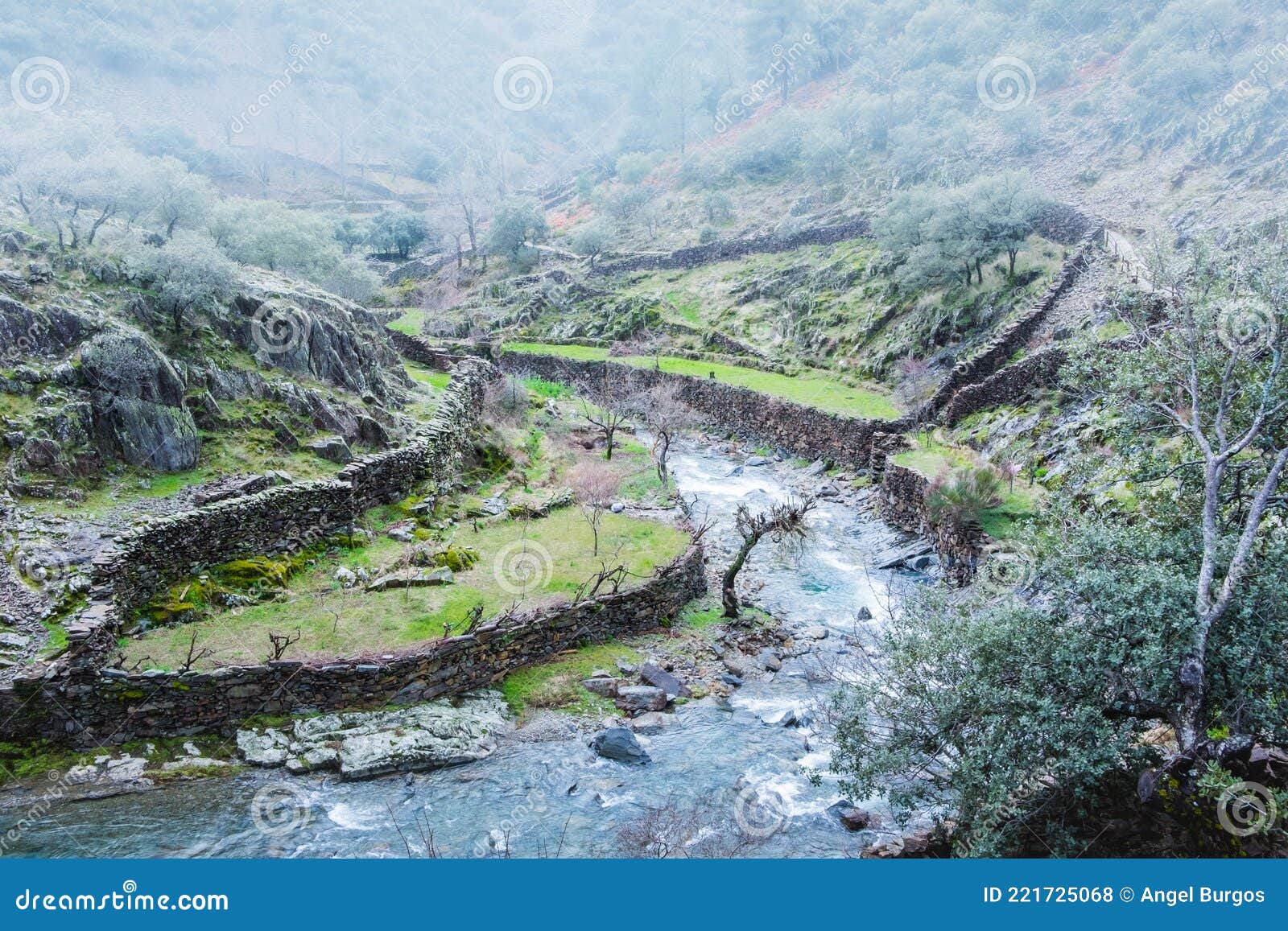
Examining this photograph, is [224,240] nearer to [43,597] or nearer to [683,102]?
[43,597]

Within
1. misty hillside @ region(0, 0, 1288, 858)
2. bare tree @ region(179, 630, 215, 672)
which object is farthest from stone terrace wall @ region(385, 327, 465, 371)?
bare tree @ region(179, 630, 215, 672)

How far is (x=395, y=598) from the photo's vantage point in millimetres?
16875

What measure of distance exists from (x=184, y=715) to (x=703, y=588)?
13.1 m

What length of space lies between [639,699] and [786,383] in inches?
1119

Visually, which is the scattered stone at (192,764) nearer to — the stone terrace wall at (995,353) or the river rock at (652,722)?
the river rock at (652,722)

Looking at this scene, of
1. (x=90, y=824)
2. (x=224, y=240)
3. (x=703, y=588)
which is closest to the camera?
(x=90, y=824)

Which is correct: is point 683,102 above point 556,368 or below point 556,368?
above

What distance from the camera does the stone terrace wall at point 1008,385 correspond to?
1108 inches

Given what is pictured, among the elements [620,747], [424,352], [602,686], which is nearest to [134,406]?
[602,686]

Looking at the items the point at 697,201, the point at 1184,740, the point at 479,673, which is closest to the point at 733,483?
the point at 479,673

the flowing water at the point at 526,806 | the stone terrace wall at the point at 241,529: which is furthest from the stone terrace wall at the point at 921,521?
the stone terrace wall at the point at 241,529

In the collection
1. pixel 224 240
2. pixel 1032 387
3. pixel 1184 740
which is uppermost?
pixel 224 240

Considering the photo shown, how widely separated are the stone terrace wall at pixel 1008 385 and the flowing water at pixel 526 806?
723 inches

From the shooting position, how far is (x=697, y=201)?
80.2 m
